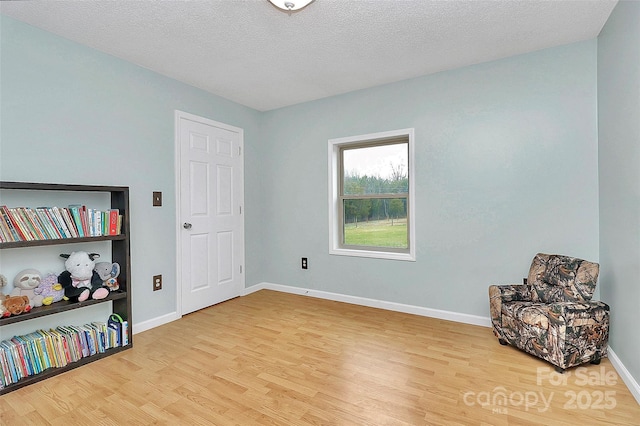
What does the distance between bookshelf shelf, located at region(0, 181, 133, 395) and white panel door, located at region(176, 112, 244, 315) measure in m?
0.70

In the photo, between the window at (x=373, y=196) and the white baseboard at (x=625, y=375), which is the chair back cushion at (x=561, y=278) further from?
the window at (x=373, y=196)

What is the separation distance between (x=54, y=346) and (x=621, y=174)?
4.07m

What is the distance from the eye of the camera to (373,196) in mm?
3768

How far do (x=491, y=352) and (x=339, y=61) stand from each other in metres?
2.79

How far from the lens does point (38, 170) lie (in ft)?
7.64

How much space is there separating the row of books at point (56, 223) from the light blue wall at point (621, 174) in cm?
366

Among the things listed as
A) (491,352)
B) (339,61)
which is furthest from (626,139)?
(339,61)

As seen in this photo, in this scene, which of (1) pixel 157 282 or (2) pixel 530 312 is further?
(1) pixel 157 282

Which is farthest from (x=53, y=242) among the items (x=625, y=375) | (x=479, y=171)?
(x=625, y=375)

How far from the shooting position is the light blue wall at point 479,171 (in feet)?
8.63

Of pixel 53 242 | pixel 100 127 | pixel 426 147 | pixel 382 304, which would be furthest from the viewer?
pixel 382 304

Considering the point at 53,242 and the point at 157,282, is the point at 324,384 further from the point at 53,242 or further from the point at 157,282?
the point at 53,242

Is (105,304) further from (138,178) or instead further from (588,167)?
(588,167)

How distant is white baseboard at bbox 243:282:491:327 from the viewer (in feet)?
10.0
